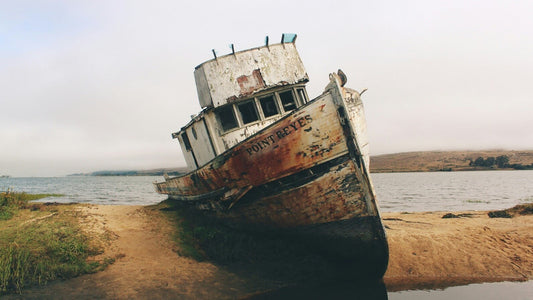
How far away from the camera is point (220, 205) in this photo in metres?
6.48

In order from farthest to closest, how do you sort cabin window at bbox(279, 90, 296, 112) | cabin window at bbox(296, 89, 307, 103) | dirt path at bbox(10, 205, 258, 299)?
cabin window at bbox(296, 89, 307, 103), cabin window at bbox(279, 90, 296, 112), dirt path at bbox(10, 205, 258, 299)

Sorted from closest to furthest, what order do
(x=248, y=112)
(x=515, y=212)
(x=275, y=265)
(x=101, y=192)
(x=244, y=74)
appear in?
1. (x=275, y=265)
2. (x=244, y=74)
3. (x=248, y=112)
4. (x=515, y=212)
5. (x=101, y=192)

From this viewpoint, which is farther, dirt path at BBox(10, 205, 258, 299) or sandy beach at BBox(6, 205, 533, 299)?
sandy beach at BBox(6, 205, 533, 299)

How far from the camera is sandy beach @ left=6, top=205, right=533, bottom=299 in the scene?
4.48 m

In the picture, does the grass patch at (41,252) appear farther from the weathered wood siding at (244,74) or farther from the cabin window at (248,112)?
the cabin window at (248,112)

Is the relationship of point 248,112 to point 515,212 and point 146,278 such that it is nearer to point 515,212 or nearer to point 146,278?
point 146,278

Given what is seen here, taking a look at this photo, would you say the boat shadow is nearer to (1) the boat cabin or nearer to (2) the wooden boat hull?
(2) the wooden boat hull

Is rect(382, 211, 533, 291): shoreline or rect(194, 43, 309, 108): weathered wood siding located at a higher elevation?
rect(194, 43, 309, 108): weathered wood siding

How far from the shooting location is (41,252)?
5.27 metres

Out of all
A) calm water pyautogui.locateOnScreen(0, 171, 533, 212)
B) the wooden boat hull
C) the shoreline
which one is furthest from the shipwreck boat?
calm water pyautogui.locateOnScreen(0, 171, 533, 212)

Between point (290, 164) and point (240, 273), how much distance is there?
90.4 inches

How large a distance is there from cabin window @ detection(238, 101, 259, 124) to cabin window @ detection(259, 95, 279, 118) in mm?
331

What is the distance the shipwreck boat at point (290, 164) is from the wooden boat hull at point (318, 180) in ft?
0.05

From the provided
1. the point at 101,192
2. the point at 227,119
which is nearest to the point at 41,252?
the point at 227,119
